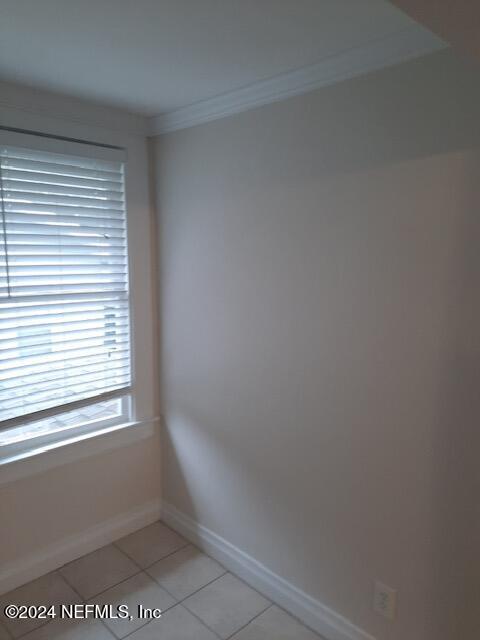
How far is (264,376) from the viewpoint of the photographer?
210cm

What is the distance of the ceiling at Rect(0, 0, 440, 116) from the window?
395mm

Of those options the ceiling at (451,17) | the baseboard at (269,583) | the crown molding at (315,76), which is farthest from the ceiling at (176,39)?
the baseboard at (269,583)

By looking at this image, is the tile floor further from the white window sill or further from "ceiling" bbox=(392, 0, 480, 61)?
"ceiling" bbox=(392, 0, 480, 61)

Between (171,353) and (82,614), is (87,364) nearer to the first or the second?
(171,353)

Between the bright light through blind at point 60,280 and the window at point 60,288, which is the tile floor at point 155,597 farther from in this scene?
the bright light through blind at point 60,280

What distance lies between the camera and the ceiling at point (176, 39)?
1320 millimetres

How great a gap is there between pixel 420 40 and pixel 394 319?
89 cm

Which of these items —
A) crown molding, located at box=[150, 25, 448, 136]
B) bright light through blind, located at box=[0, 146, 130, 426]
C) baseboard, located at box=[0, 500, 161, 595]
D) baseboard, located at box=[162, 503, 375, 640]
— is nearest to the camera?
crown molding, located at box=[150, 25, 448, 136]

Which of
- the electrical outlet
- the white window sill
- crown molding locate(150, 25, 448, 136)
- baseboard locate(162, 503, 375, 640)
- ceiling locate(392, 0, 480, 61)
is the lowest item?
baseboard locate(162, 503, 375, 640)

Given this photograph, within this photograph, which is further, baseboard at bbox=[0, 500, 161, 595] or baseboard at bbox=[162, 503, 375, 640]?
baseboard at bbox=[0, 500, 161, 595]

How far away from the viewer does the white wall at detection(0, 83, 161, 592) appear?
2170 millimetres

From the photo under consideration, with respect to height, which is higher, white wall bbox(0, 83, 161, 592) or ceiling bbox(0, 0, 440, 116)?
ceiling bbox(0, 0, 440, 116)

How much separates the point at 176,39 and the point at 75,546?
239 cm

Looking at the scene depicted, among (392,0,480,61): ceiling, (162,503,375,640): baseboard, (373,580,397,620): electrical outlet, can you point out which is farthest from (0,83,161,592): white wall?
(392,0,480,61): ceiling
